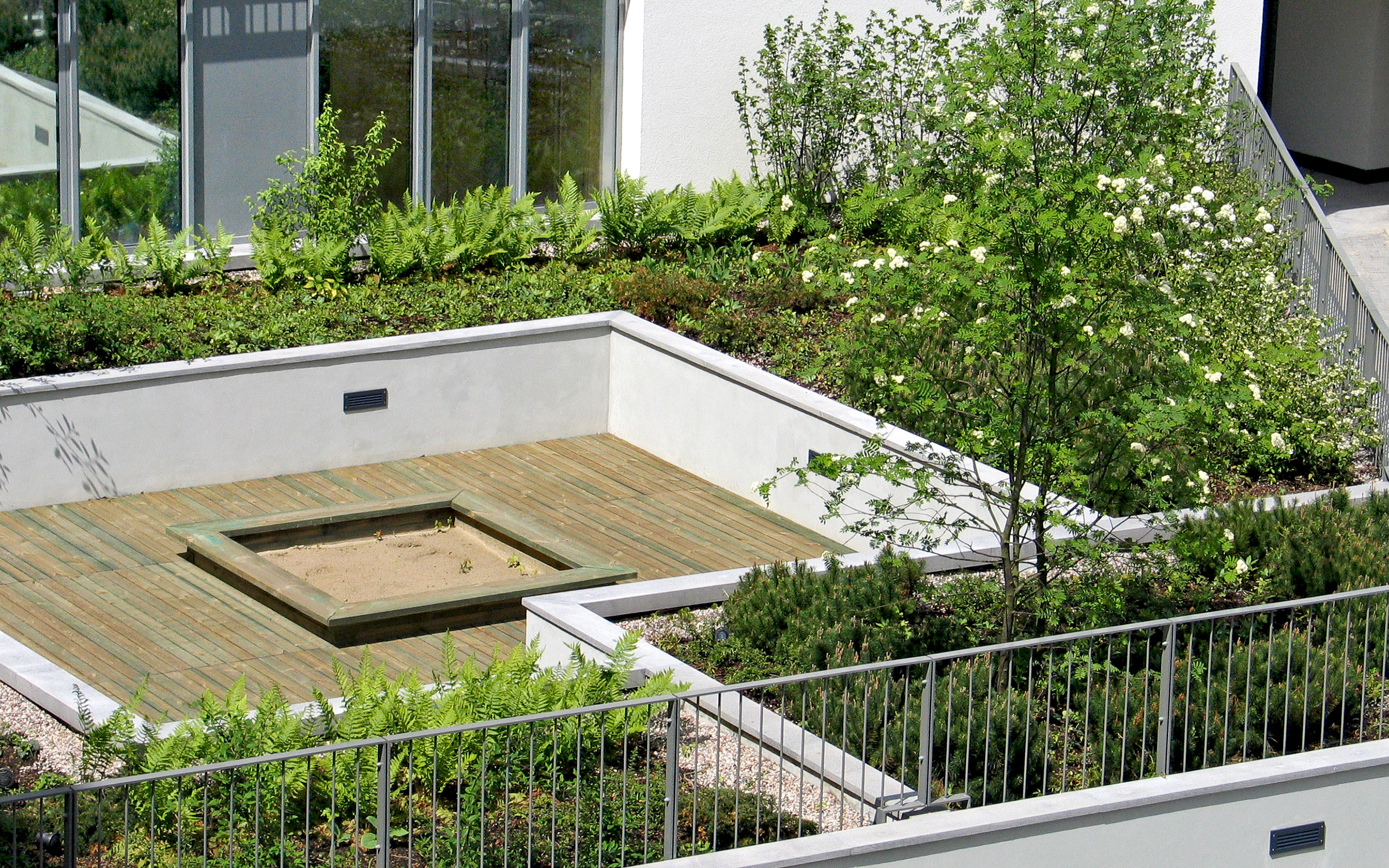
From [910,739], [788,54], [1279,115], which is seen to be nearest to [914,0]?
[788,54]

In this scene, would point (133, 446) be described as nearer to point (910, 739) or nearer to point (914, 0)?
point (910, 739)

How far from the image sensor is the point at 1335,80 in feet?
68.6

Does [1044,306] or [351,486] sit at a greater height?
[1044,306]

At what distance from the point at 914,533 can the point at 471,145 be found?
7.86 metres

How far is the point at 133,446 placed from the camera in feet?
44.0

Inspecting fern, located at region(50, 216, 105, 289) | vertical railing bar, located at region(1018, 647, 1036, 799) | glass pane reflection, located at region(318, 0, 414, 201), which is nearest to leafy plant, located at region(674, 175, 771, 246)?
glass pane reflection, located at region(318, 0, 414, 201)

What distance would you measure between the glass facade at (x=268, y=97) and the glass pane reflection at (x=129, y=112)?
0.01 meters

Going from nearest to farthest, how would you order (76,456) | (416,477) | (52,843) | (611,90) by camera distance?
(52,843), (76,456), (416,477), (611,90)

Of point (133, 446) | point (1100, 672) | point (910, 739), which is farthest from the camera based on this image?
point (133, 446)

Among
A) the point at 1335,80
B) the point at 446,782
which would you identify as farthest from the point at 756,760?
the point at 1335,80

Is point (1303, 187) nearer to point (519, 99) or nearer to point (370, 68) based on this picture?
point (519, 99)

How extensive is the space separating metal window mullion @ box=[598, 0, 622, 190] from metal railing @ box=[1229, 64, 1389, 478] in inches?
215

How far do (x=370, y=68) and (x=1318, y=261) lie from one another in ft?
25.5

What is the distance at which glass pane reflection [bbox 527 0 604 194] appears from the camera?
1698 centimetres
